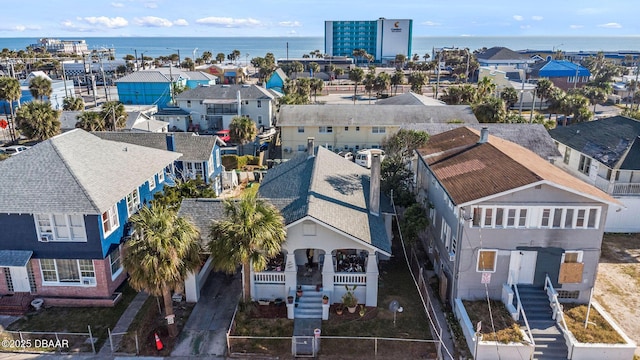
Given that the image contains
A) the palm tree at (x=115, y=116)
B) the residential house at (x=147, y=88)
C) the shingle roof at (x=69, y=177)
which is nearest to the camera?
the shingle roof at (x=69, y=177)

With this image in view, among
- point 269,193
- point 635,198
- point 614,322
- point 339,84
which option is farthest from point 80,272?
point 339,84

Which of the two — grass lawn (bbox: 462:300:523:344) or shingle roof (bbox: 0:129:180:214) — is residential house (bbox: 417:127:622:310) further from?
shingle roof (bbox: 0:129:180:214)

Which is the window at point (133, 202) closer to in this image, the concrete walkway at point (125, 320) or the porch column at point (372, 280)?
the concrete walkway at point (125, 320)

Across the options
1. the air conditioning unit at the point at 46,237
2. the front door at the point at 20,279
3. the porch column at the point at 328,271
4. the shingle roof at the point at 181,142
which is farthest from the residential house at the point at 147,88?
the porch column at the point at 328,271

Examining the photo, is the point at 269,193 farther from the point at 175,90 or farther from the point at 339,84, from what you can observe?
the point at 339,84

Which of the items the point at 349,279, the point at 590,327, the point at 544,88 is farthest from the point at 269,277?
the point at 544,88
